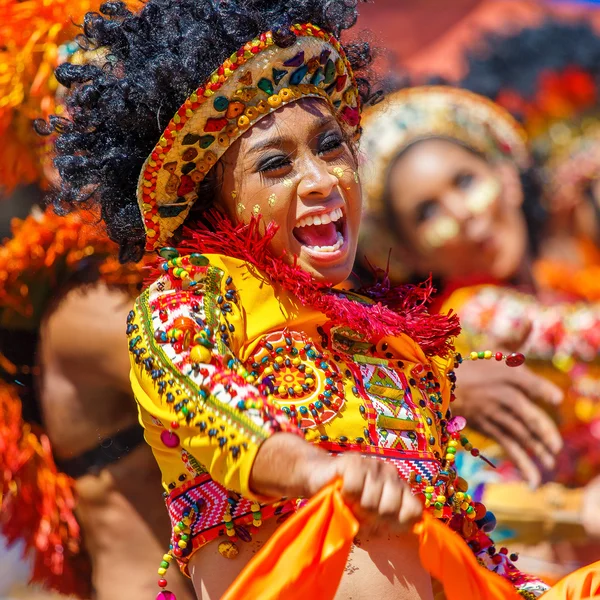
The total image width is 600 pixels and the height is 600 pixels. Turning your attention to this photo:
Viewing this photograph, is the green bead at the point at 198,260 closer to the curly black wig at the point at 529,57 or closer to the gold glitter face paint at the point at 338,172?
the gold glitter face paint at the point at 338,172

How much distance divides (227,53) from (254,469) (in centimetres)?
83

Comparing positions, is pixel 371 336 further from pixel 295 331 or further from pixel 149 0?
pixel 149 0

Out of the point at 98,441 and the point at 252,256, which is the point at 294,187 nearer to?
the point at 252,256

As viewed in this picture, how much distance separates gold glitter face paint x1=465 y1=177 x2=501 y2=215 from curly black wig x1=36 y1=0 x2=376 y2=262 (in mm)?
3682

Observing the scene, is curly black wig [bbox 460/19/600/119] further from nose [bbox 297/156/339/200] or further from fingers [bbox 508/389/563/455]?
nose [bbox 297/156/339/200]

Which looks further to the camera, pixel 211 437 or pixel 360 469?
pixel 211 437

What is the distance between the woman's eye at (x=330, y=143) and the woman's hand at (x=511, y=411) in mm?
2143

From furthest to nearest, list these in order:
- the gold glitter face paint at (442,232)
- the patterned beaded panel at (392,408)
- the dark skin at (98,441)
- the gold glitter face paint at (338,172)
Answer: the gold glitter face paint at (442,232)
the dark skin at (98,441)
the gold glitter face paint at (338,172)
the patterned beaded panel at (392,408)

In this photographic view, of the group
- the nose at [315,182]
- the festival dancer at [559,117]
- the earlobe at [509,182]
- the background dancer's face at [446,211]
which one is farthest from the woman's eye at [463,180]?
the nose at [315,182]

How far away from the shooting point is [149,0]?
91.7 inches

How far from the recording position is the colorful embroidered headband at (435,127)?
20.0ft

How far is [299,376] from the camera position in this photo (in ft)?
7.01

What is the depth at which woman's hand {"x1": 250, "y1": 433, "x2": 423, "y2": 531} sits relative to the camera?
5.74 feet

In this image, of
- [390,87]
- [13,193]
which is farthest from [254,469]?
[13,193]
